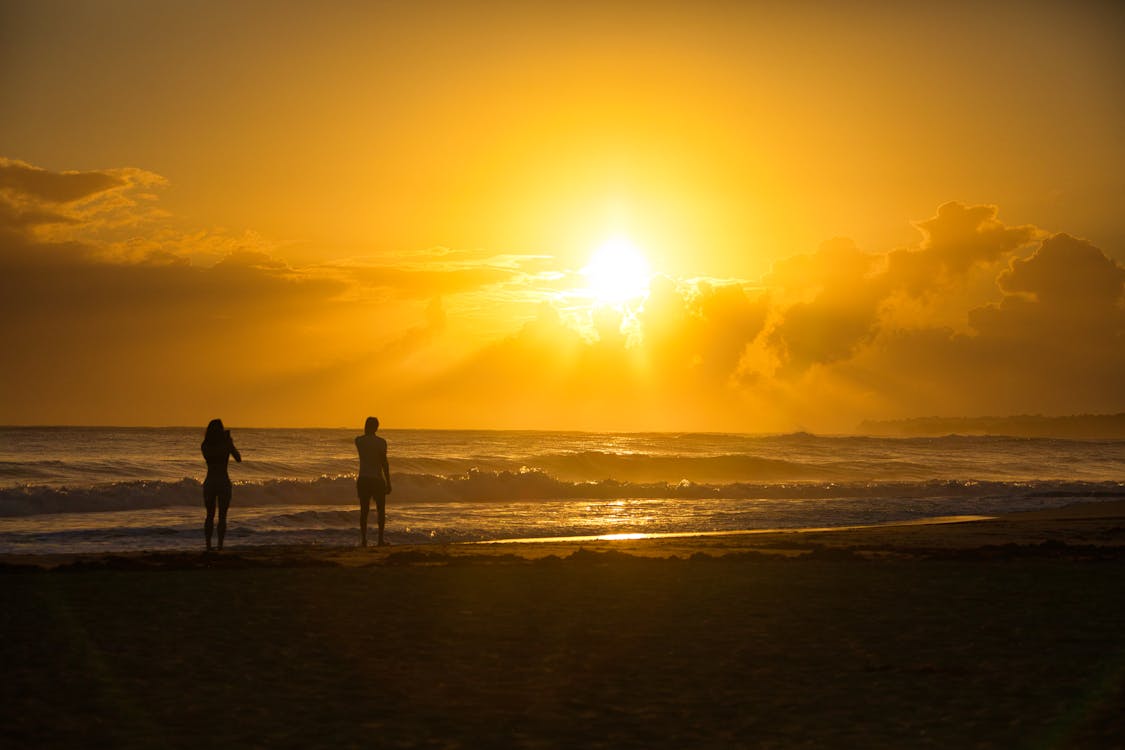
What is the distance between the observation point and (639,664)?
7918mm

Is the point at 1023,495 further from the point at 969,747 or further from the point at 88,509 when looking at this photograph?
the point at 969,747

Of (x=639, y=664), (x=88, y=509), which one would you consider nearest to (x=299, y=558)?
(x=639, y=664)

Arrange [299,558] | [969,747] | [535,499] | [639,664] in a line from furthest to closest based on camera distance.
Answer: [535,499], [299,558], [639,664], [969,747]

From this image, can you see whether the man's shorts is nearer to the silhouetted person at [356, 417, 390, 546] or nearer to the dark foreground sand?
the silhouetted person at [356, 417, 390, 546]

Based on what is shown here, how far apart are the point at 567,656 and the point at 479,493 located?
1395 inches

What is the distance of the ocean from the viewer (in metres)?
27.3

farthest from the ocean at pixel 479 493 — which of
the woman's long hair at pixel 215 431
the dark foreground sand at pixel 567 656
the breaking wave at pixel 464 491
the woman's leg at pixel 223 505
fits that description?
the dark foreground sand at pixel 567 656

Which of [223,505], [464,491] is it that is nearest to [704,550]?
[223,505]

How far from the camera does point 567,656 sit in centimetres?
823

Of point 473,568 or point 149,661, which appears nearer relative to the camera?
point 149,661

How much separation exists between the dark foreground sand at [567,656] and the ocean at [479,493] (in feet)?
40.8

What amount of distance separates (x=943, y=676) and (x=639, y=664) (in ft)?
7.32

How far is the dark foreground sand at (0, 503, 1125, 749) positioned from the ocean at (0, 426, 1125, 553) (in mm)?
12431

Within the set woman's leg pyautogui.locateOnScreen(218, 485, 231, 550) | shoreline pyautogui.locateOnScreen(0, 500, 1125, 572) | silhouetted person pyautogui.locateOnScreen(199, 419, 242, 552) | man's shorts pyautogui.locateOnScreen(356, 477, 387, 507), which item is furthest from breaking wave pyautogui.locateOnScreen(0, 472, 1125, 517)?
man's shorts pyautogui.locateOnScreen(356, 477, 387, 507)
